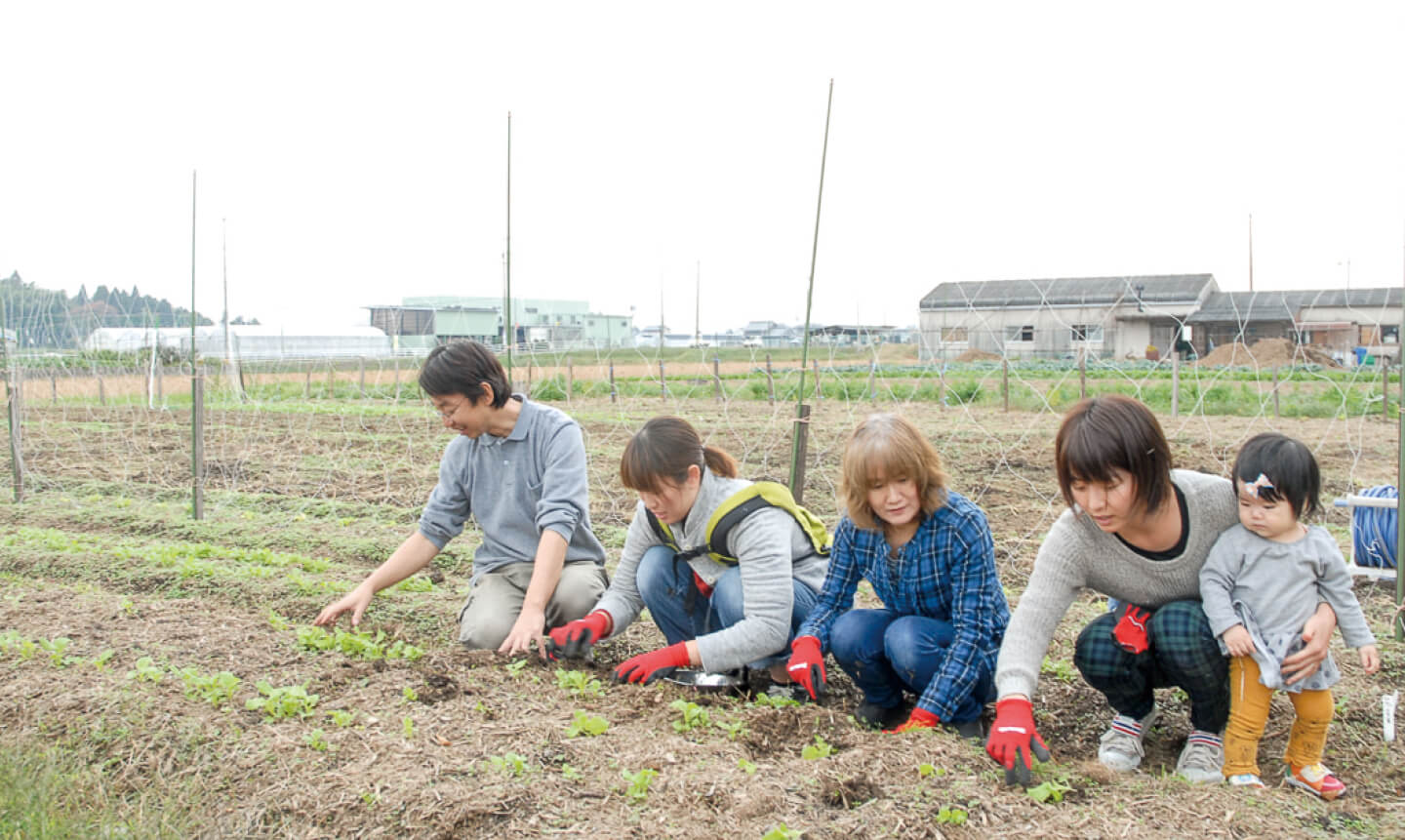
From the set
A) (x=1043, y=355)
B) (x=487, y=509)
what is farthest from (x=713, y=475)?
(x=1043, y=355)

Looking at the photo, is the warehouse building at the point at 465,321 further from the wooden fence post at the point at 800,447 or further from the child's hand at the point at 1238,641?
the child's hand at the point at 1238,641

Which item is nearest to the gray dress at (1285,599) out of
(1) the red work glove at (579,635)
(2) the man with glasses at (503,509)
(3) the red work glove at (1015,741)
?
(3) the red work glove at (1015,741)

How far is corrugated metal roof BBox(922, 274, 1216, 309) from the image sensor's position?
8.24 m

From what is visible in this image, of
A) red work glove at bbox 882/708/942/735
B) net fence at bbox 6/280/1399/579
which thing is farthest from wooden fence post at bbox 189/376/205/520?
red work glove at bbox 882/708/942/735

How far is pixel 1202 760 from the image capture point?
2354 millimetres

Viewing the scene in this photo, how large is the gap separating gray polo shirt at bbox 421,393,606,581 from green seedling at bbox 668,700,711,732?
932 mm

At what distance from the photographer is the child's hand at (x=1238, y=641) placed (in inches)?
89.0

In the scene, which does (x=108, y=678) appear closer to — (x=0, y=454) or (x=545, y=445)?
(x=545, y=445)

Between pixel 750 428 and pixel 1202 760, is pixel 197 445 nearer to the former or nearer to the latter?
pixel 1202 760

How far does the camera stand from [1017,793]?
6.91 feet

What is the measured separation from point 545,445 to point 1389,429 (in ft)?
36.7

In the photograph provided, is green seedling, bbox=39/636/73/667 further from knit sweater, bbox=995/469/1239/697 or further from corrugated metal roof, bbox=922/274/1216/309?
corrugated metal roof, bbox=922/274/1216/309

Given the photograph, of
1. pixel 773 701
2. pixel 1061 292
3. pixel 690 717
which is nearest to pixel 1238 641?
pixel 773 701

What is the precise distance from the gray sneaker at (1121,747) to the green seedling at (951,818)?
0.56 m
